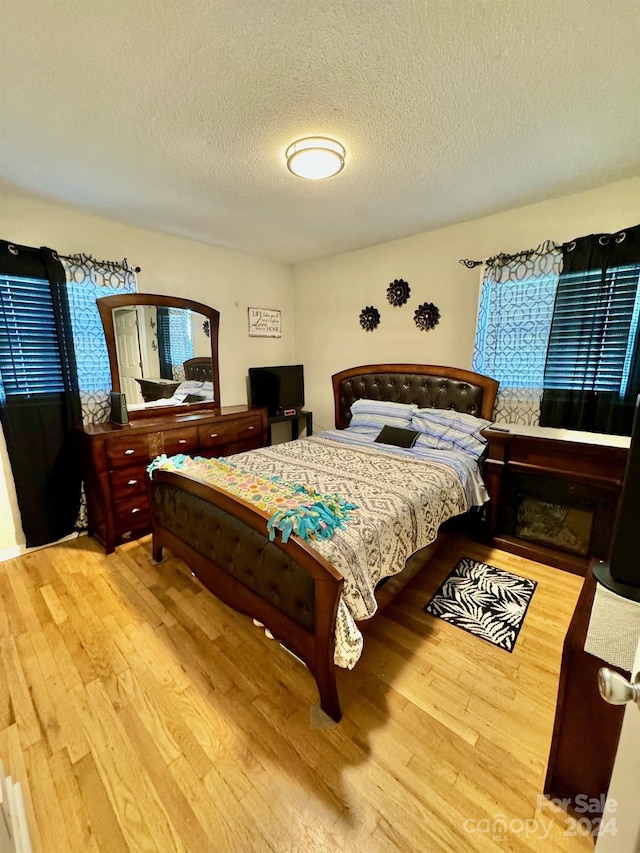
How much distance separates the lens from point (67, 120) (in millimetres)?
1602

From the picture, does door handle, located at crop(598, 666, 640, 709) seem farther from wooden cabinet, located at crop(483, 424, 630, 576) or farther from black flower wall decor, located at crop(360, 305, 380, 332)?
black flower wall decor, located at crop(360, 305, 380, 332)

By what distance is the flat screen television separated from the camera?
399 cm

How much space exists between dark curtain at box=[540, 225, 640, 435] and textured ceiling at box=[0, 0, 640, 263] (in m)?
0.44

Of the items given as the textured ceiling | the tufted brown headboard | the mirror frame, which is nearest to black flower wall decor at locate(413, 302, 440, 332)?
the tufted brown headboard

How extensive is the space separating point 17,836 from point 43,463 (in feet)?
7.33

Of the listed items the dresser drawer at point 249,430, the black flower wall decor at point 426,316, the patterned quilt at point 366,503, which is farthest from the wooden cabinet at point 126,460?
the black flower wall decor at point 426,316

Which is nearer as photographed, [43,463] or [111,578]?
[111,578]

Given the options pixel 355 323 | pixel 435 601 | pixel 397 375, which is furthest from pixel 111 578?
pixel 355 323

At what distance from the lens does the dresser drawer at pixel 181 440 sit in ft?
9.50

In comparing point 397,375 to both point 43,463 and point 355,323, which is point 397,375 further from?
point 43,463

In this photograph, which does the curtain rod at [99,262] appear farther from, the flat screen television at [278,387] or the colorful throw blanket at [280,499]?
the colorful throw blanket at [280,499]

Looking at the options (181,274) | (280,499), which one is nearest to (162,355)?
(181,274)

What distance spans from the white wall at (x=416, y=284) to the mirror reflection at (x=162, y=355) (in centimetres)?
137

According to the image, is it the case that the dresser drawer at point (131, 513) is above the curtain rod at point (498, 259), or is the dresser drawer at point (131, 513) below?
below
